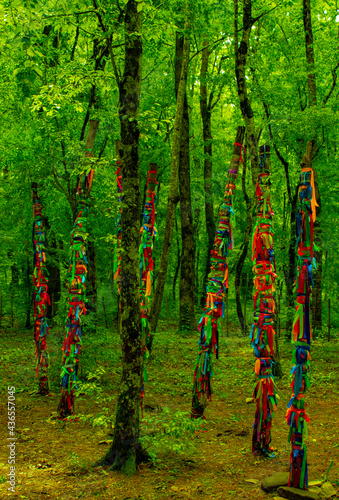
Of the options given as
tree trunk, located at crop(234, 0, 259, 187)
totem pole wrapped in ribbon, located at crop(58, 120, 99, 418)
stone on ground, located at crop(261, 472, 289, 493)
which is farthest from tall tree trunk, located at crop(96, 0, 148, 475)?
tree trunk, located at crop(234, 0, 259, 187)

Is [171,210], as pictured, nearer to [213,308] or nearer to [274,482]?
[213,308]

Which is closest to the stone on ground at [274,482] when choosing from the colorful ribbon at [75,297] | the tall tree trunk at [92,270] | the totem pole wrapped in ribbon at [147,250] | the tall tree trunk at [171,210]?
the totem pole wrapped in ribbon at [147,250]

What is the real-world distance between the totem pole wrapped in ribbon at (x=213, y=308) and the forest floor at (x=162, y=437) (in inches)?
19.1

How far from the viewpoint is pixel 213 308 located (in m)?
5.99

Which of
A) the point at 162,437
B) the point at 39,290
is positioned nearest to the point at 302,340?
the point at 162,437

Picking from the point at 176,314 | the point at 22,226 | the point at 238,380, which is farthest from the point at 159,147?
the point at 176,314

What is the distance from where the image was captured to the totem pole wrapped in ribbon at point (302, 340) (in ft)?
12.7

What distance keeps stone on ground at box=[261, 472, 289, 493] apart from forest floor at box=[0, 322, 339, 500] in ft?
0.29

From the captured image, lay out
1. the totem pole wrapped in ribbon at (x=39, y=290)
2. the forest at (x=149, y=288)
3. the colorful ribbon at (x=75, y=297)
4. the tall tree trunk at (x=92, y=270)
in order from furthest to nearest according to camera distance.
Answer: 1. the tall tree trunk at (x=92, y=270)
2. the totem pole wrapped in ribbon at (x=39, y=290)
3. the colorful ribbon at (x=75, y=297)
4. the forest at (x=149, y=288)

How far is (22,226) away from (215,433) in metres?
9.72

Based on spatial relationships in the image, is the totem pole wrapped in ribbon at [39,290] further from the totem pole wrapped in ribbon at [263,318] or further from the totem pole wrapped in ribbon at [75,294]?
the totem pole wrapped in ribbon at [263,318]

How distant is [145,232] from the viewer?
6.31m

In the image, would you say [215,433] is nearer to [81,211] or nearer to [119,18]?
[81,211]

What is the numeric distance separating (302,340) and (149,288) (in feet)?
9.33
